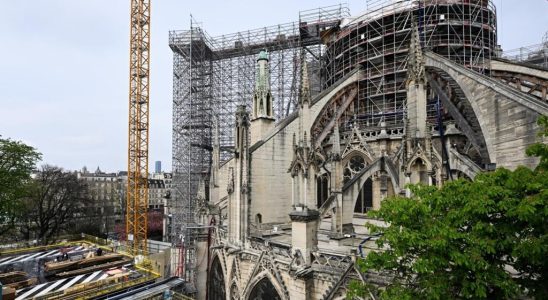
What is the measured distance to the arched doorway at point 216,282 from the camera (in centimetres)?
1861

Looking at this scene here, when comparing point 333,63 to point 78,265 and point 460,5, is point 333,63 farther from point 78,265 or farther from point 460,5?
point 78,265

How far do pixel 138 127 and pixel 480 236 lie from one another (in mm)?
36217

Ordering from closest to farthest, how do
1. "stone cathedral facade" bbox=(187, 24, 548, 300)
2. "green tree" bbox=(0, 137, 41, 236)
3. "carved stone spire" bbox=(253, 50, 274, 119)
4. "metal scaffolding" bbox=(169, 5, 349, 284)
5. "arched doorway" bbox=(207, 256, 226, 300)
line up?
"stone cathedral facade" bbox=(187, 24, 548, 300) < "arched doorway" bbox=(207, 256, 226, 300) < "carved stone spire" bbox=(253, 50, 274, 119) < "green tree" bbox=(0, 137, 41, 236) < "metal scaffolding" bbox=(169, 5, 349, 284)

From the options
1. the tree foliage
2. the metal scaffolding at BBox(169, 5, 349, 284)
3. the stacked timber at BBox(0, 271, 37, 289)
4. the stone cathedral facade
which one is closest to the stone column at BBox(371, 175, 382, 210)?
the stone cathedral facade

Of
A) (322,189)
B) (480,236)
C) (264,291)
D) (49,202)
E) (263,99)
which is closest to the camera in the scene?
(480,236)

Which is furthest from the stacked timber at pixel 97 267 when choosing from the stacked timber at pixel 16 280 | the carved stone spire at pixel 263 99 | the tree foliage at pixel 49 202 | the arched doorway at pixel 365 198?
the arched doorway at pixel 365 198

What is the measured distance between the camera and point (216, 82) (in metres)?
37.8

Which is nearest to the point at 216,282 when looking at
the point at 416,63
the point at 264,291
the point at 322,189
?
the point at 264,291

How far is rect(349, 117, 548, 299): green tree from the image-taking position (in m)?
6.04

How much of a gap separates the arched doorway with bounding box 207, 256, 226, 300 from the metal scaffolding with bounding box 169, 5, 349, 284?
13.6m

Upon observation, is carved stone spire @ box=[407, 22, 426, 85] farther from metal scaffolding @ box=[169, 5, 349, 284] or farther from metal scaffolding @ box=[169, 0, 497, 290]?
metal scaffolding @ box=[169, 5, 349, 284]

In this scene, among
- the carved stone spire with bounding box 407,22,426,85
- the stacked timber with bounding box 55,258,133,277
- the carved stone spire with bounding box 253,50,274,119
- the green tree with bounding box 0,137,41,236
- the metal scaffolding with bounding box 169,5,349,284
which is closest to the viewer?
the carved stone spire with bounding box 407,22,426,85

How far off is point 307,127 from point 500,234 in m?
9.41

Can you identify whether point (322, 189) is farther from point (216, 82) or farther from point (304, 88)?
point (216, 82)
